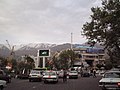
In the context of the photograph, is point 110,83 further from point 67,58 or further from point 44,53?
point 67,58

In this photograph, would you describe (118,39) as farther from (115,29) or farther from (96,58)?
(96,58)

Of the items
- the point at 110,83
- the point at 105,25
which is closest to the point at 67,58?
the point at 105,25

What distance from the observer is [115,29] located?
34.7 m

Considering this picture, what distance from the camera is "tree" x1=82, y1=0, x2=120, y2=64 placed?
3441cm

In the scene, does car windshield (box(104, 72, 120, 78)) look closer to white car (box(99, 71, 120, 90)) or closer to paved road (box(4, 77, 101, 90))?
white car (box(99, 71, 120, 90))

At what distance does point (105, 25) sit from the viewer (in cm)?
3597

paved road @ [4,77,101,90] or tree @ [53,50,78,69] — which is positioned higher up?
tree @ [53,50,78,69]

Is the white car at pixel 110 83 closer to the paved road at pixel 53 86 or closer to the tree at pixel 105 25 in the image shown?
the paved road at pixel 53 86

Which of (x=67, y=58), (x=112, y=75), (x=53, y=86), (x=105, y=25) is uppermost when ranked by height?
(x=67, y=58)

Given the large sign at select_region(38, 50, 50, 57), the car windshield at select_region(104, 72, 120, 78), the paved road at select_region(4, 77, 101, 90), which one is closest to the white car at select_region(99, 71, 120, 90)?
the car windshield at select_region(104, 72, 120, 78)

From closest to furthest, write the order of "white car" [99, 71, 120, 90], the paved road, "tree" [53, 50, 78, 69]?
"white car" [99, 71, 120, 90] → the paved road → "tree" [53, 50, 78, 69]

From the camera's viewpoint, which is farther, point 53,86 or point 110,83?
point 53,86

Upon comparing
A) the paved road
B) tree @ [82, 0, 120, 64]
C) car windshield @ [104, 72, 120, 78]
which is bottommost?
the paved road

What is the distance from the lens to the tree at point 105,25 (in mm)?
34406
